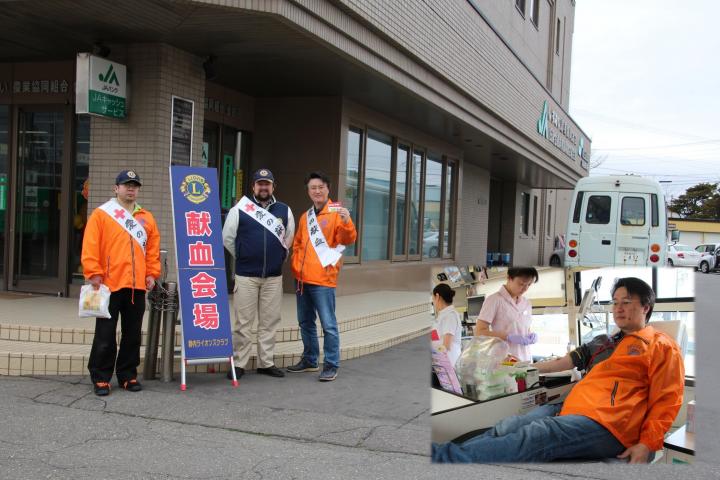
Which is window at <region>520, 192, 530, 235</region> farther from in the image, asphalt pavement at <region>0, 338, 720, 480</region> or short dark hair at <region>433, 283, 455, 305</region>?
short dark hair at <region>433, 283, 455, 305</region>

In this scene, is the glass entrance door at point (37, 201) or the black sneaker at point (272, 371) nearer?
the black sneaker at point (272, 371)

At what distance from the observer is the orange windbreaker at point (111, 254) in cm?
604

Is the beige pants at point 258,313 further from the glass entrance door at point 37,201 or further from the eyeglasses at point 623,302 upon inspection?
the eyeglasses at point 623,302

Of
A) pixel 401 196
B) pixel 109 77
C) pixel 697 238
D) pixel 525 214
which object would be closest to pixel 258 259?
pixel 109 77

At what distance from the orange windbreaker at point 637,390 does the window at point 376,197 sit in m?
11.0

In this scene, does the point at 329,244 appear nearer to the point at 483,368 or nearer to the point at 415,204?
the point at 483,368

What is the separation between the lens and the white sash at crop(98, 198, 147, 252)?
6.20 metres

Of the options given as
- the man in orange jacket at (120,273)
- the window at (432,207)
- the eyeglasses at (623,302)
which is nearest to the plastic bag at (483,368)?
the eyeglasses at (623,302)

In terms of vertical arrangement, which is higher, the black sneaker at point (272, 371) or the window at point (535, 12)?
the window at point (535, 12)

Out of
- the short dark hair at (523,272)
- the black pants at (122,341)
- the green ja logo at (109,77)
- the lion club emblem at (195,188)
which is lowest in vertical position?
the black pants at (122,341)

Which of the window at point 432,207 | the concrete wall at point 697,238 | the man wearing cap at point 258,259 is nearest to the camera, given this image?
the man wearing cap at point 258,259

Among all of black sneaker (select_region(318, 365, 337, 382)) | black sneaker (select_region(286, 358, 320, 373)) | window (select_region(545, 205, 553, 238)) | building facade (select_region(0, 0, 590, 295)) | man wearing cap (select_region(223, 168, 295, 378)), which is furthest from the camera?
window (select_region(545, 205, 553, 238))

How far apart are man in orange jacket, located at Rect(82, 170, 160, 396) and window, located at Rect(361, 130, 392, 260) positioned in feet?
23.3

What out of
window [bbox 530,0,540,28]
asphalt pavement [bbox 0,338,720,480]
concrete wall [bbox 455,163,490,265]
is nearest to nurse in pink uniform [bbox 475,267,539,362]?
asphalt pavement [bbox 0,338,720,480]
